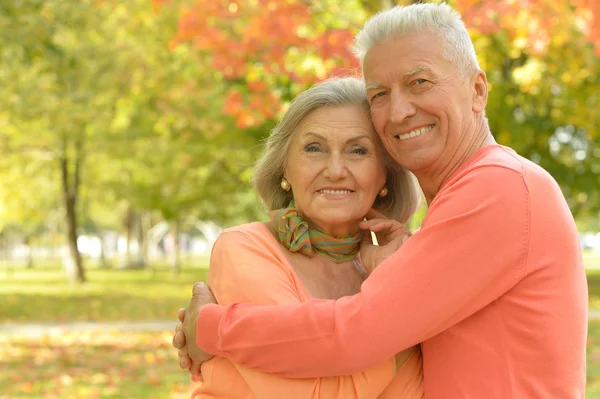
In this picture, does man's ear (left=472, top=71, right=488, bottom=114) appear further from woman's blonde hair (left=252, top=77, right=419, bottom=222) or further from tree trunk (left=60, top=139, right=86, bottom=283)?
tree trunk (left=60, top=139, right=86, bottom=283)

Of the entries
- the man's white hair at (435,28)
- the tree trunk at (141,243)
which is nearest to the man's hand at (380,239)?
the man's white hair at (435,28)

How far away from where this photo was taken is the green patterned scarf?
9.55ft

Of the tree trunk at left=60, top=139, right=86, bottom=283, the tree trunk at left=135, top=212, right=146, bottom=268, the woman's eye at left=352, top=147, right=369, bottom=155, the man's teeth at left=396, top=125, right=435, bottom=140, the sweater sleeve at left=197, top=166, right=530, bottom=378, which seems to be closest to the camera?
the sweater sleeve at left=197, top=166, right=530, bottom=378

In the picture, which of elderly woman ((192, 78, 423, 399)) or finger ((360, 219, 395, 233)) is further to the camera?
finger ((360, 219, 395, 233))

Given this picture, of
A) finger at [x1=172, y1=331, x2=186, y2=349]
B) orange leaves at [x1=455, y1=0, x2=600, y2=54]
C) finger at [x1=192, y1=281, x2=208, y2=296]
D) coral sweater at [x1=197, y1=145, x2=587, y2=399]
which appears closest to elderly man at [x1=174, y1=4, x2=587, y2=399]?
coral sweater at [x1=197, y1=145, x2=587, y2=399]

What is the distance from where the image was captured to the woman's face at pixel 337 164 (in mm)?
2912

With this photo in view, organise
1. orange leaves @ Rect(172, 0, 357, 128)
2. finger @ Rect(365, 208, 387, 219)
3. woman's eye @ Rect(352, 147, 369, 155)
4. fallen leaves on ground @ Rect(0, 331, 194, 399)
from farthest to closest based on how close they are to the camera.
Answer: orange leaves @ Rect(172, 0, 357, 128)
fallen leaves on ground @ Rect(0, 331, 194, 399)
finger @ Rect(365, 208, 387, 219)
woman's eye @ Rect(352, 147, 369, 155)

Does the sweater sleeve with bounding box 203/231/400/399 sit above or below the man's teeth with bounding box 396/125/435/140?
below

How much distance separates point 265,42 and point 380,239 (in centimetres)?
743

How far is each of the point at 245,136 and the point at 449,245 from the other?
19.2m

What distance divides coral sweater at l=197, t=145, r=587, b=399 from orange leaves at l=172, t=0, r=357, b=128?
6.61 m

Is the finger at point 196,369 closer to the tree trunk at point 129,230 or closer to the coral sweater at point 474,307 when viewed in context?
the coral sweater at point 474,307

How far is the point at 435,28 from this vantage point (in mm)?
2645

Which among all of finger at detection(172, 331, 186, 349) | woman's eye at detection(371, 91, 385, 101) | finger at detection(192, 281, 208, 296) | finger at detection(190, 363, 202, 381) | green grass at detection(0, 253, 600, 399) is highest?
woman's eye at detection(371, 91, 385, 101)
